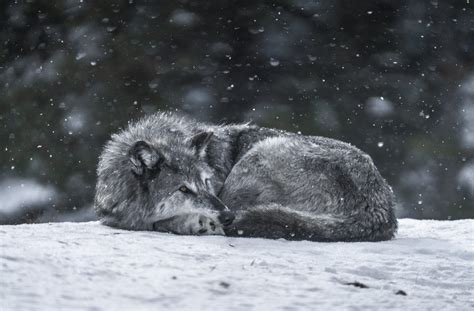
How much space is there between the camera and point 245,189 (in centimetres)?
560

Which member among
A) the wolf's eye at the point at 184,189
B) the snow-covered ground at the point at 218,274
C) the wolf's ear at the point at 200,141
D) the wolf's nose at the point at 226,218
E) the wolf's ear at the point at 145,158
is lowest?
the snow-covered ground at the point at 218,274

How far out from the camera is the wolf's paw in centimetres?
504

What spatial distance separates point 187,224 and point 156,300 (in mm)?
2486

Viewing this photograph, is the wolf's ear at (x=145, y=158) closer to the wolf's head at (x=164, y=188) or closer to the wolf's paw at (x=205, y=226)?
the wolf's head at (x=164, y=188)

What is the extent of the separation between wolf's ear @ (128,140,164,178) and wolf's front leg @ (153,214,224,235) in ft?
1.47

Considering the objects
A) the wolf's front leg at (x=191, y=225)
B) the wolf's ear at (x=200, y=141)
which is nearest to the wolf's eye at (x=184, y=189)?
the wolf's front leg at (x=191, y=225)

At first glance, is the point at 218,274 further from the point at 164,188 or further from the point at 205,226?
the point at 164,188

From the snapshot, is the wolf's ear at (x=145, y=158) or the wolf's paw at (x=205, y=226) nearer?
the wolf's paw at (x=205, y=226)

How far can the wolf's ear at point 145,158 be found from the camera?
5379 mm

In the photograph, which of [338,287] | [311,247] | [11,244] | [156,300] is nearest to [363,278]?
[338,287]

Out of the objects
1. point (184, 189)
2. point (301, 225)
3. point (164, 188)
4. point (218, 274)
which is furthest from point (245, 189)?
point (218, 274)

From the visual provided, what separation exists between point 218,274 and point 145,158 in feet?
7.44

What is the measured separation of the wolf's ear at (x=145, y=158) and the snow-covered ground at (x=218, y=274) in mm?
842

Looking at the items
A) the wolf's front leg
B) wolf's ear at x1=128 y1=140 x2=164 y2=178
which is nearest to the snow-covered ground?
the wolf's front leg
